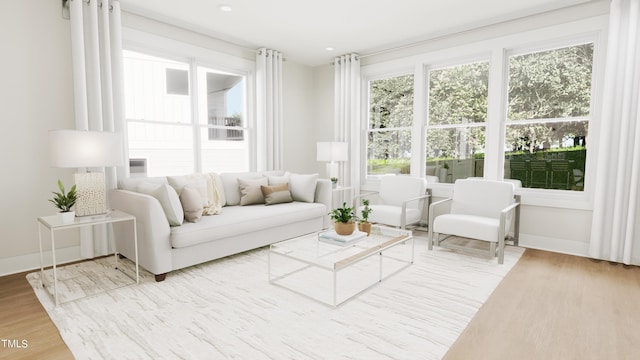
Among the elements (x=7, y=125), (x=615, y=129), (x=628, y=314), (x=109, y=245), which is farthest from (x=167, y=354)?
(x=615, y=129)

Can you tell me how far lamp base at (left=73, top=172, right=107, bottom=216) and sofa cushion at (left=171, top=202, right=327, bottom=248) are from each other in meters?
0.67

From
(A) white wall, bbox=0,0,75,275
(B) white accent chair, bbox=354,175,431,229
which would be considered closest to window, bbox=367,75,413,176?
(B) white accent chair, bbox=354,175,431,229

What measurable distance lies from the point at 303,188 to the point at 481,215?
89.5 inches

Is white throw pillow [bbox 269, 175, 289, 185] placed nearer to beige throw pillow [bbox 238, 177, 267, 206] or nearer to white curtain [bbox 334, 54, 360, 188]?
beige throw pillow [bbox 238, 177, 267, 206]

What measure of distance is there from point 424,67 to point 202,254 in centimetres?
402

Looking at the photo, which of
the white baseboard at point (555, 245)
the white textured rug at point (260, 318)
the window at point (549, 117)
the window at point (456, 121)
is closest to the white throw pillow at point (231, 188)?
the white textured rug at point (260, 318)

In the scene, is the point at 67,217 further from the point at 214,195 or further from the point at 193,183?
the point at 214,195

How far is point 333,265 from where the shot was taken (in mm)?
2441

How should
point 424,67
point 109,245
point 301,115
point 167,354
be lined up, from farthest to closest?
1. point 301,115
2. point 424,67
3. point 109,245
4. point 167,354

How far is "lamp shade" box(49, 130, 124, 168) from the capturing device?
2.68m

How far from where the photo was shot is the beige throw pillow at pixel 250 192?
13.9ft

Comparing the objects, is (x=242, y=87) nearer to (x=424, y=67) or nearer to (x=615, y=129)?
(x=424, y=67)

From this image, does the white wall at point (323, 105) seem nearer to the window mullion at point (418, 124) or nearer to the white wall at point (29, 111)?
the window mullion at point (418, 124)

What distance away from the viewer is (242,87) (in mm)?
5281
